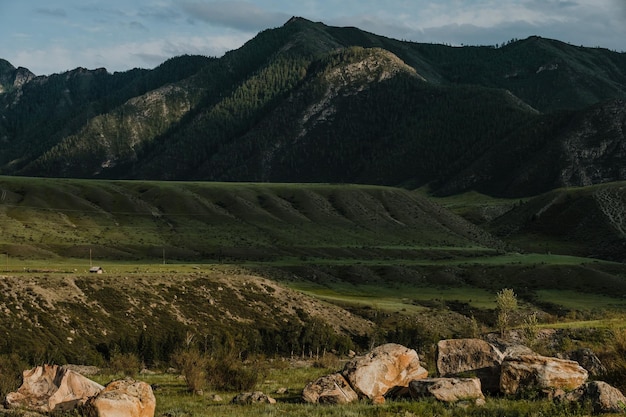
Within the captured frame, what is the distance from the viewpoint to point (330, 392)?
95.9 feet

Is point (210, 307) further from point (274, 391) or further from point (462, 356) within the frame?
point (462, 356)

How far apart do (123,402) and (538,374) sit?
1422 cm

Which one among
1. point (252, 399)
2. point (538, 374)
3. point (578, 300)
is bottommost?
point (578, 300)

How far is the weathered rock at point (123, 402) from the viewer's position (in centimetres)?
2416

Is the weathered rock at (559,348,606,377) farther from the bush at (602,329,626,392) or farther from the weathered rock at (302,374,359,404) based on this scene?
the weathered rock at (302,374,359,404)

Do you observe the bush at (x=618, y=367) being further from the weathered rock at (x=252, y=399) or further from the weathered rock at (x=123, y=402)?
the weathered rock at (x=123, y=402)

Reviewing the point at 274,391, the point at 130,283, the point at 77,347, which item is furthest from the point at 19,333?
the point at 274,391

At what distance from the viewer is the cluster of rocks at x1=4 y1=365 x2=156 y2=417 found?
2433 centimetres

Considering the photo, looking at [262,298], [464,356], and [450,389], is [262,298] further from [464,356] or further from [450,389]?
[450,389]

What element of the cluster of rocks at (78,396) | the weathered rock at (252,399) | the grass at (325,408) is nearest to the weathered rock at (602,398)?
the grass at (325,408)

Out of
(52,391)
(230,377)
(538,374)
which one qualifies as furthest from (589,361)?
(52,391)

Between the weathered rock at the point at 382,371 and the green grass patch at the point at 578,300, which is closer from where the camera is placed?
the weathered rock at the point at 382,371

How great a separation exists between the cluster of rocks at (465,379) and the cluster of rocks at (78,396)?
23.3 feet

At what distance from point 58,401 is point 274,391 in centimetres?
1127
